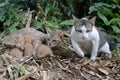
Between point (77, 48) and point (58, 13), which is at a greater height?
point (58, 13)

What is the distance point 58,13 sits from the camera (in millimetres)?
8414

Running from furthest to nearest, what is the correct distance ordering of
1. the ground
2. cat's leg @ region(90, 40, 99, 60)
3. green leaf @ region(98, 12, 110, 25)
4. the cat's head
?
green leaf @ region(98, 12, 110, 25), cat's leg @ region(90, 40, 99, 60), the cat's head, the ground

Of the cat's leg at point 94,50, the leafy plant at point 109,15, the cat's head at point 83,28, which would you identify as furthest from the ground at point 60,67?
the leafy plant at point 109,15

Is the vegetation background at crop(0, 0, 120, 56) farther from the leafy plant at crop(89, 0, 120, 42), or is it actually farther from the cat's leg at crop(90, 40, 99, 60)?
the cat's leg at crop(90, 40, 99, 60)

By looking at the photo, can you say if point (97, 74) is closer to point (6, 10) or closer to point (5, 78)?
point (5, 78)

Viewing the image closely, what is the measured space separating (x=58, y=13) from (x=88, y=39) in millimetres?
2316

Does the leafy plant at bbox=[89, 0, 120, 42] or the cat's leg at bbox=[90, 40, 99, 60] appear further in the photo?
the leafy plant at bbox=[89, 0, 120, 42]

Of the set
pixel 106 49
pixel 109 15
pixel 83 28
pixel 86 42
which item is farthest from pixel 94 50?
pixel 109 15

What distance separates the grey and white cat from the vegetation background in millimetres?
971

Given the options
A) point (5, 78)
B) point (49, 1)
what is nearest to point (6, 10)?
point (49, 1)

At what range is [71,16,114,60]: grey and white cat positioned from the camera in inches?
240

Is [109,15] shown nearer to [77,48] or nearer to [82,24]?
[77,48]

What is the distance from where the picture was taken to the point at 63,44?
708cm

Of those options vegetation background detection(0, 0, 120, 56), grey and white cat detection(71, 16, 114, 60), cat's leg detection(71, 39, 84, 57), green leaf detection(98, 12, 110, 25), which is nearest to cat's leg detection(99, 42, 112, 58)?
grey and white cat detection(71, 16, 114, 60)
